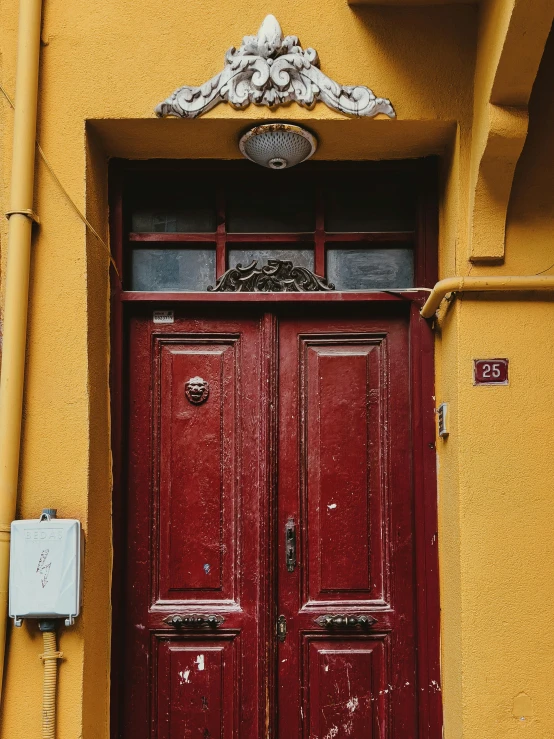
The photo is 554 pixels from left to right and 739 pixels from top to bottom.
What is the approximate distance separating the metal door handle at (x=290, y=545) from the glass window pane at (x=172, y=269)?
127 centimetres

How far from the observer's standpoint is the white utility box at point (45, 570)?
3.07 metres

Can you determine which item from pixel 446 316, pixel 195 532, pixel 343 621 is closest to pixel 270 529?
pixel 195 532

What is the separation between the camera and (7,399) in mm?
3184

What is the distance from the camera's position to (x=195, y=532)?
3.62 metres

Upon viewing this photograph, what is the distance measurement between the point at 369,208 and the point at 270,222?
1.69ft

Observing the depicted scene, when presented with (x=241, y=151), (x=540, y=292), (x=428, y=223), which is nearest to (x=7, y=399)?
(x=241, y=151)

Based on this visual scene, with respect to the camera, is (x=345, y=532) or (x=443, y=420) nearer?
(x=443, y=420)

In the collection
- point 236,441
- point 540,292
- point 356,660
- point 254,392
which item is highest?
point 540,292

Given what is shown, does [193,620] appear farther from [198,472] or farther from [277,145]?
[277,145]

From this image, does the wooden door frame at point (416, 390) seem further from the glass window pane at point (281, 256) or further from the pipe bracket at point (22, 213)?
the pipe bracket at point (22, 213)

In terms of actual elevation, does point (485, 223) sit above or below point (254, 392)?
above

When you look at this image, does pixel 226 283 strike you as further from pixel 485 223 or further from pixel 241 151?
pixel 485 223

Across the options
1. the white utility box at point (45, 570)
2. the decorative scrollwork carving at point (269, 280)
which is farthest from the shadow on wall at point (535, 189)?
the white utility box at point (45, 570)

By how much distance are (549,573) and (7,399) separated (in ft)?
8.12
